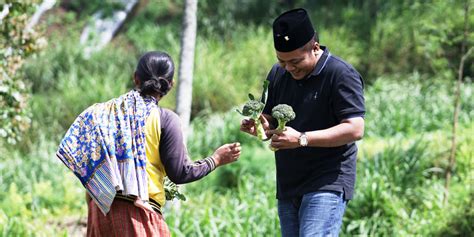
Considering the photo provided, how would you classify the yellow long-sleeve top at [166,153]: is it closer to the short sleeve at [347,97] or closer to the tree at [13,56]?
the short sleeve at [347,97]

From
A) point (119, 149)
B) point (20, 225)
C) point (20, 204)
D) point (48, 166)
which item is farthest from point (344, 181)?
point (48, 166)

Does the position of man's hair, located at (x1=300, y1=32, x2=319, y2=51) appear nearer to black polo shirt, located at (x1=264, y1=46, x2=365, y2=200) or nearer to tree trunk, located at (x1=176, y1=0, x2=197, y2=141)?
black polo shirt, located at (x1=264, y1=46, x2=365, y2=200)

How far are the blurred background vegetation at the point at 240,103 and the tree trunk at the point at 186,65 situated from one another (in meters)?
0.78

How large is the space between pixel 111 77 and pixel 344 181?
8.58m

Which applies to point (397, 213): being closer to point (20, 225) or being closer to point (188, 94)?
point (188, 94)

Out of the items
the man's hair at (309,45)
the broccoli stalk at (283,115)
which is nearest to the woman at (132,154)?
the broccoli stalk at (283,115)

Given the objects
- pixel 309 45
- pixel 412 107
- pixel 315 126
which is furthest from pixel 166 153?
pixel 412 107

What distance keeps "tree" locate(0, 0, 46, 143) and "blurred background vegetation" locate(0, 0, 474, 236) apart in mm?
10

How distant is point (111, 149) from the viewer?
12.0ft

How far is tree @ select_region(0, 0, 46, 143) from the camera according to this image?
5910mm

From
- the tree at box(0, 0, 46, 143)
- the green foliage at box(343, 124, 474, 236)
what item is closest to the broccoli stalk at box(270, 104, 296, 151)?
the green foliage at box(343, 124, 474, 236)

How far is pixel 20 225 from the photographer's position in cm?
595

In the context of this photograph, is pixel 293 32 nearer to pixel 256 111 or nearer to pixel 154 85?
pixel 256 111

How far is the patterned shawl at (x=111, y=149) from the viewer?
3650mm
